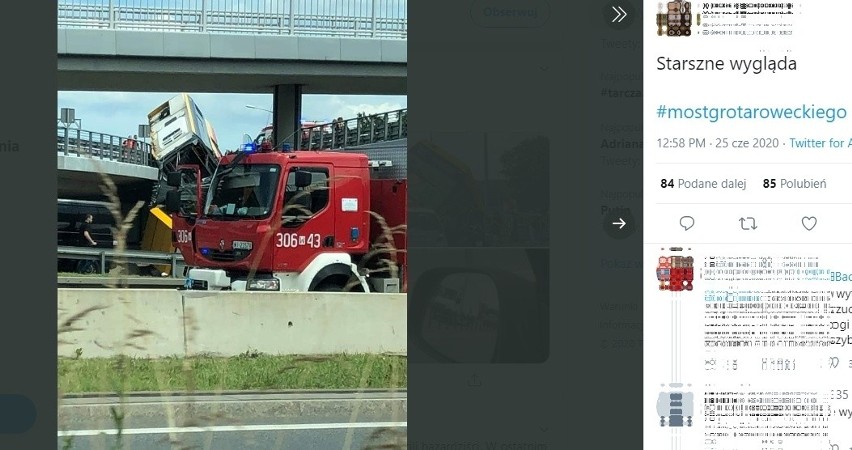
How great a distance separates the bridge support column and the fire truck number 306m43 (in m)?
17.7

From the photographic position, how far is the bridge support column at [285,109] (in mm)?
35062

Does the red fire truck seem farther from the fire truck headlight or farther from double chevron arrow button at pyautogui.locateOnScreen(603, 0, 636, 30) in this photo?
double chevron arrow button at pyautogui.locateOnScreen(603, 0, 636, 30)

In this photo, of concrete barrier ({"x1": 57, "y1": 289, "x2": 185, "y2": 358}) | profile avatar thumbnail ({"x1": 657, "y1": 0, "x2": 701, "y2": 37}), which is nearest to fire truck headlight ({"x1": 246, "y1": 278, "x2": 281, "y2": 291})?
concrete barrier ({"x1": 57, "y1": 289, "x2": 185, "y2": 358})

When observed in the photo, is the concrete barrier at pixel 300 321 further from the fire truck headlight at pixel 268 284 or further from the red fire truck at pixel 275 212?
the fire truck headlight at pixel 268 284

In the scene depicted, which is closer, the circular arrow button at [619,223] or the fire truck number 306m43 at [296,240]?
the circular arrow button at [619,223]

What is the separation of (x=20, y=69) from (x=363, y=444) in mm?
1361

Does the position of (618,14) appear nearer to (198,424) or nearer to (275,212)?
(198,424)

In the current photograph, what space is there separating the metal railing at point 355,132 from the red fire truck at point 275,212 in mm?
449

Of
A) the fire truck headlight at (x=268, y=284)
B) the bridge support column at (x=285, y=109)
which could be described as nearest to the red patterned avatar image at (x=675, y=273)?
the fire truck headlight at (x=268, y=284)

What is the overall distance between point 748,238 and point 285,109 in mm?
34434

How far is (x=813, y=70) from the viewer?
187 cm

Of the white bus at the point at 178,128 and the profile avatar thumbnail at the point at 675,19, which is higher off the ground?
the white bus at the point at 178,128

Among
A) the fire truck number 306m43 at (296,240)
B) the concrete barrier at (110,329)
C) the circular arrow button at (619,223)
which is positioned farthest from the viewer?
the fire truck number 306m43 at (296,240)

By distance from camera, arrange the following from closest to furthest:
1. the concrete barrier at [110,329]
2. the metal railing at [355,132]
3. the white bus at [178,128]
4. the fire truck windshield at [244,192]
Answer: the concrete barrier at [110,329] → the fire truck windshield at [244,192] → the metal railing at [355,132] → the white bus at [178,128]
